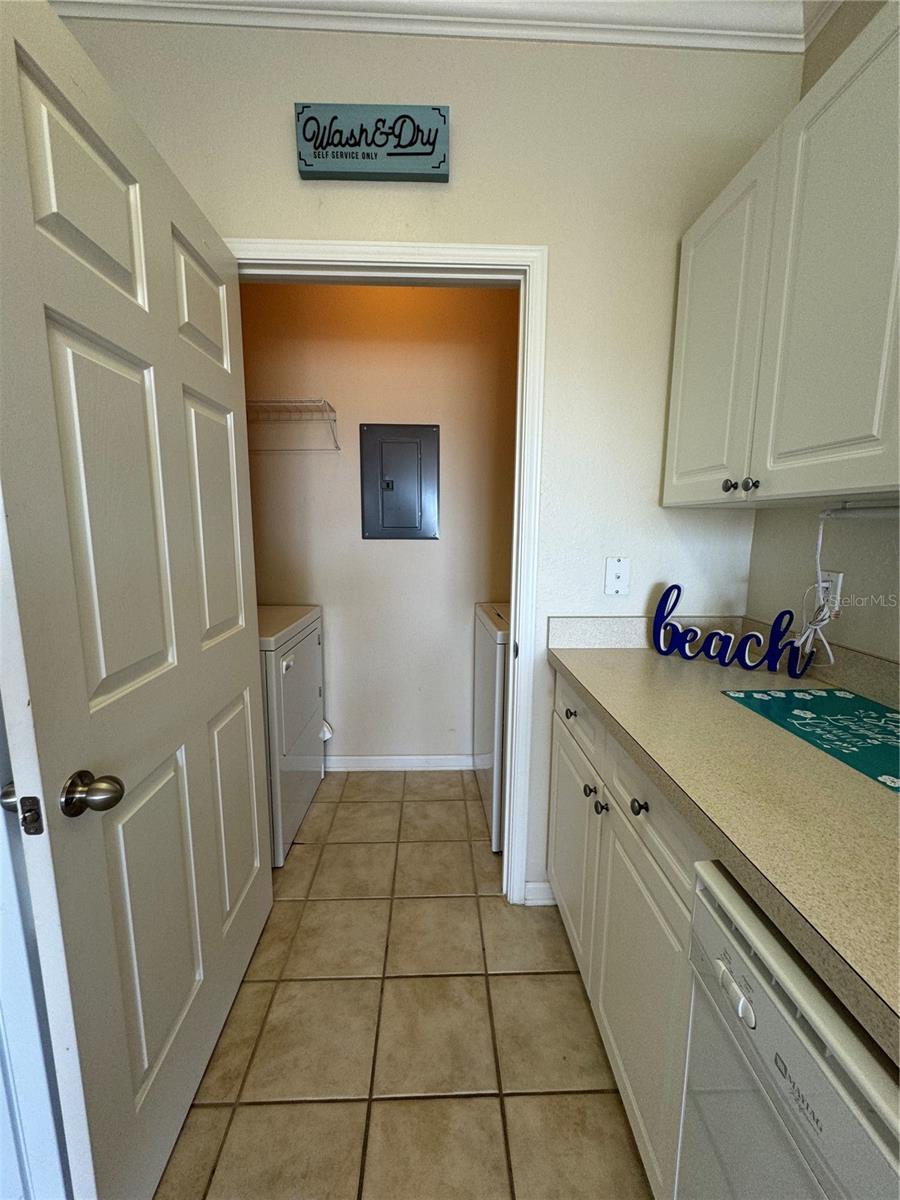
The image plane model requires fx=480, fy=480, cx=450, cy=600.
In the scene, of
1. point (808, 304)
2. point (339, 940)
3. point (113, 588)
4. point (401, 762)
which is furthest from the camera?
point (401, 762)

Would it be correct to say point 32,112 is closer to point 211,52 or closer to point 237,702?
point 211,52

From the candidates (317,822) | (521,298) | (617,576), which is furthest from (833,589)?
(317,822)

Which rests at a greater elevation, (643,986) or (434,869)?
(643,986)

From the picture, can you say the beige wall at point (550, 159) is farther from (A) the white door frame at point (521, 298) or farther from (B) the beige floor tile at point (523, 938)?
(B) the beige floor tile at point (523, 938)

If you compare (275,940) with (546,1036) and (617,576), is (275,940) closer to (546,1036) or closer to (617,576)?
(546,1036)

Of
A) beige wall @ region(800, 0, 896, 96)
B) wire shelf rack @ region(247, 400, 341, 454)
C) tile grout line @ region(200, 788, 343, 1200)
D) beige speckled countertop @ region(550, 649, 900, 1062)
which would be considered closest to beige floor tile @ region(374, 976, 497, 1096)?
tile grout line @ region(200, 788, 343, 1200)

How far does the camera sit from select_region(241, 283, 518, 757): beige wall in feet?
7.75

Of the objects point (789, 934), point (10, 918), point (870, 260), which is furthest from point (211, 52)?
point (789, 934)

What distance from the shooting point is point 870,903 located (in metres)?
0.52

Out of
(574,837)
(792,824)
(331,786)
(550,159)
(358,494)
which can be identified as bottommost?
(331,786)

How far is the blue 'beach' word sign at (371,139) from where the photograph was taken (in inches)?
49.6

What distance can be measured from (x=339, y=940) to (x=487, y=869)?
601 mm

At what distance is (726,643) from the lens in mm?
1397

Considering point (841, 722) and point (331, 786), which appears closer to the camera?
point (841, 722)
